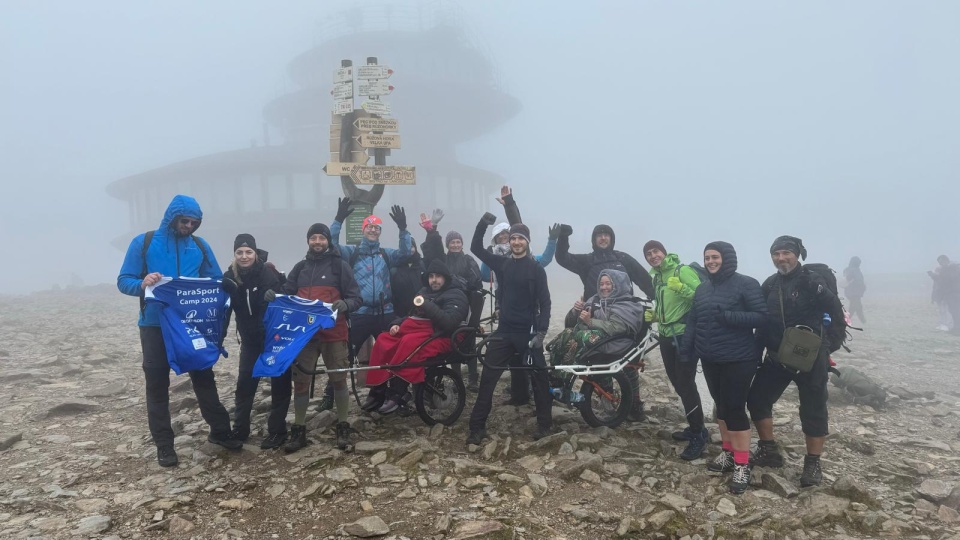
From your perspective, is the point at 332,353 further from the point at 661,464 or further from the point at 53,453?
the point at 661,464

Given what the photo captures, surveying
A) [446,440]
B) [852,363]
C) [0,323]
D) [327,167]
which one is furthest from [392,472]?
[0,323]

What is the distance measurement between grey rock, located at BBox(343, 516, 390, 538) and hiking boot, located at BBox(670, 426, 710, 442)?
11.2 feet

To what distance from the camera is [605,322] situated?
6023 mm

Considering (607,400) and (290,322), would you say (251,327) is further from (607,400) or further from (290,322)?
(607,400)

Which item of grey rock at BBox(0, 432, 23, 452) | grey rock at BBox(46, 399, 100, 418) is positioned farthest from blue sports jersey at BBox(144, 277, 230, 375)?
grey rock at BBox(46, 399, 100, 418)

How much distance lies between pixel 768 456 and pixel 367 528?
12.8ft

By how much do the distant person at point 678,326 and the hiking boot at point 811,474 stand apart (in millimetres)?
922

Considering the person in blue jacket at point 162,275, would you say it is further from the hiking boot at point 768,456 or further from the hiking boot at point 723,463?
the hiking boot at point 768,456

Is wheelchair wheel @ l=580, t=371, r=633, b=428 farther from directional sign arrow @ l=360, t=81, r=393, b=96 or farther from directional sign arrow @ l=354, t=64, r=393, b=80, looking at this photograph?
directional sign arrow @ l=354, t=64, r=393, b=80

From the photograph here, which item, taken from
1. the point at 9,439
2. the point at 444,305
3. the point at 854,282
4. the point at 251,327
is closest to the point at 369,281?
the point at 444,305

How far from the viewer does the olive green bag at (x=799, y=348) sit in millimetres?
4594

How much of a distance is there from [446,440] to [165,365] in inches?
112

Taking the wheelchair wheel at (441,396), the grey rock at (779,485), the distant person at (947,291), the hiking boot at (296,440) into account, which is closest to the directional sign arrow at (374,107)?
the wheelchair wheel at (441,396)

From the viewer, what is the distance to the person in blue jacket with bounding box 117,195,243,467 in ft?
16.0
